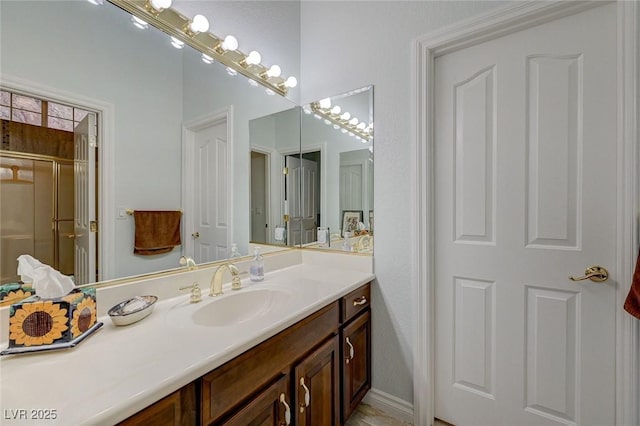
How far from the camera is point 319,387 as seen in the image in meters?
1.18

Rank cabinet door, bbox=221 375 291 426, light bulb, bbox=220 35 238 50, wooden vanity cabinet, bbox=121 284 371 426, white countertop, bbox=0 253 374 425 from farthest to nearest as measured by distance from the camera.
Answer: light bulb, bbox=220 35 238 50 < cabinet door, bbox=221 375 291 426 < wooden vanity cabinet, bbox=121 284 371 426 < white countertop, bbox=0 253 374 425

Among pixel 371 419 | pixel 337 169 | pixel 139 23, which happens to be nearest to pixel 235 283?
pixel 337 169

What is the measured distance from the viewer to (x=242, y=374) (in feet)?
2.73

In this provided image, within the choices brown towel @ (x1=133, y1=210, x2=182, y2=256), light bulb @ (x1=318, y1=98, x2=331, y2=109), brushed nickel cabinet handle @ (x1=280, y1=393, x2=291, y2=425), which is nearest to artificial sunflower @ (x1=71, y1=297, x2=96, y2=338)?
brown towel @ (x1=133, y1=210, x2=182, y2=256)

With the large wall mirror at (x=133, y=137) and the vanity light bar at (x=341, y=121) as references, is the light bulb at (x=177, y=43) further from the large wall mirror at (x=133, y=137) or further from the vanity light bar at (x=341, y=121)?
the vanity light bar at (x=341, y=121)

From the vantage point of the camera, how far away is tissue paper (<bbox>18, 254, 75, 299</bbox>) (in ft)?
2.60

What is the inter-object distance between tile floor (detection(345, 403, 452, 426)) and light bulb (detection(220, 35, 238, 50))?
84.9 inches

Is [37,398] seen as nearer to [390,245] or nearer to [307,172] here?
[390,245]

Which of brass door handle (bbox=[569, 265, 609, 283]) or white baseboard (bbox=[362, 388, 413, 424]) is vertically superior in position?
brass door handle (bbox=[569, 265, 609, 283])

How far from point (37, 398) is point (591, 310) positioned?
1.86m

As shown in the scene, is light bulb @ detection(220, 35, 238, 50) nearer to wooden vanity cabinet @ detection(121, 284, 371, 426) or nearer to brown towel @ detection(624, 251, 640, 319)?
wooden vanity cabinet @ detection(121, 284, 371, 426)

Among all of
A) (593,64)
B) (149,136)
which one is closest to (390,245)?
(593,64)

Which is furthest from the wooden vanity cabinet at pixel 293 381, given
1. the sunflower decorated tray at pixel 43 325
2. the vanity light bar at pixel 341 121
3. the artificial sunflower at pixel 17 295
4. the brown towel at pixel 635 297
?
the brown towel at pixel 635 297

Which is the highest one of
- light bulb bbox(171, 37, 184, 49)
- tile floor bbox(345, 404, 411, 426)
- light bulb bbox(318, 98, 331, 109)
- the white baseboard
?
light bulb bbox(171, 37, 184, 49)
